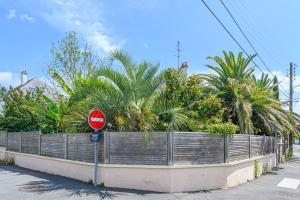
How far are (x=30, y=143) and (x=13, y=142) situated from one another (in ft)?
9.23

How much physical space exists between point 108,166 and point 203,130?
381 cm

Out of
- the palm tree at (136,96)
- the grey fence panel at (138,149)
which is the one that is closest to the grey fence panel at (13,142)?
the palm tree at (136,96)

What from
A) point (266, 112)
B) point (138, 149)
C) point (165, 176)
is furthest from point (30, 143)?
point (266, 112)

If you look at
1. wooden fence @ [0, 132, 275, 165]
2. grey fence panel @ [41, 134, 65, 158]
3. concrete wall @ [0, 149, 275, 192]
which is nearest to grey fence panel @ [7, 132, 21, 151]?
grey fence panel @ [41, 134, 65, 158]

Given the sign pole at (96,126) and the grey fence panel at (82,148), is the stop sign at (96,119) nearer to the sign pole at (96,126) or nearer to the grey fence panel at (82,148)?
Result: the sign pole at (96,126)

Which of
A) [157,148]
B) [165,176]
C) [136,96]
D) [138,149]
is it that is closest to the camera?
[165,176]

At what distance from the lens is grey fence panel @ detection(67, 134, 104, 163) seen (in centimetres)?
1242

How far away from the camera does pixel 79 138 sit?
13453mm

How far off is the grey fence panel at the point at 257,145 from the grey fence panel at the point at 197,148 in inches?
168

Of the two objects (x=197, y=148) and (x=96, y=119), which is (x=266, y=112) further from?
(x=96, y=119)

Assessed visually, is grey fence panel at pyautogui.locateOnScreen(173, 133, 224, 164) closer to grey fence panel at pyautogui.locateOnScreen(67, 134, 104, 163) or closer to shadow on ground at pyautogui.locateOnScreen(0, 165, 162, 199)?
shadow on ground at pyautogui.locateOnScreen(0, 165, 162, 199)

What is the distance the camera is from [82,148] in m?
13.2

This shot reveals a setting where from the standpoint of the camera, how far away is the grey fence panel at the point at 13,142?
19094mm

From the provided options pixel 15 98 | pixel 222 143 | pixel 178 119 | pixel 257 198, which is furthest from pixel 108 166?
pixel 15 98
